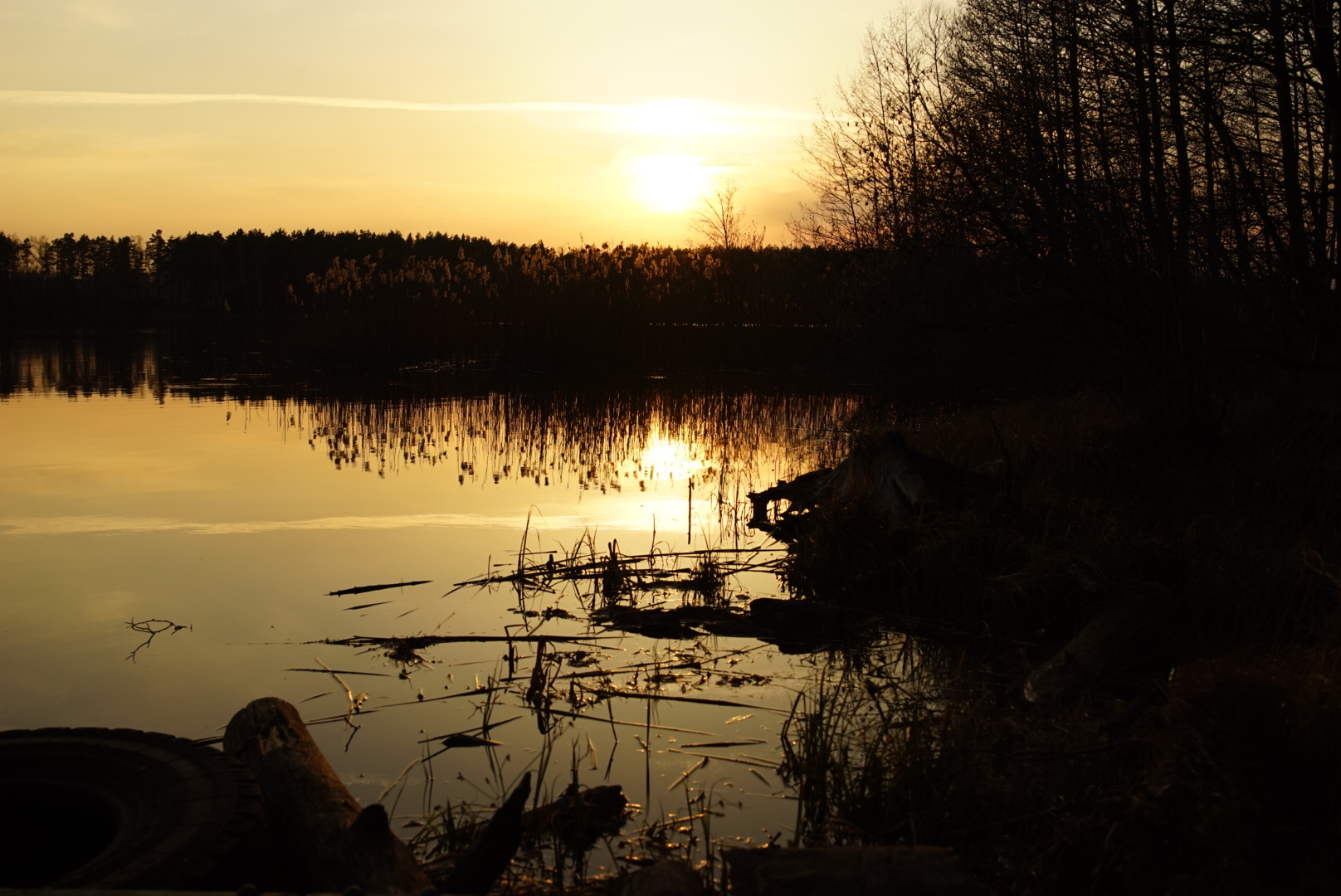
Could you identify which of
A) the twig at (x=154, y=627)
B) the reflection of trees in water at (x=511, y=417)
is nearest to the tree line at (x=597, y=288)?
the reflection of trees in water at (x=511, y=417)

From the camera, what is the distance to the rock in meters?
2.38

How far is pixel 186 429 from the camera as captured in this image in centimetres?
1257

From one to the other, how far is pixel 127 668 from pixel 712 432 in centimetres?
921

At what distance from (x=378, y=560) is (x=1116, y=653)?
15.0 ft

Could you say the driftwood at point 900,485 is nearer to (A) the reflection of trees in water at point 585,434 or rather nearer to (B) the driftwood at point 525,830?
(A) the reflection of trees in water at point 585,434

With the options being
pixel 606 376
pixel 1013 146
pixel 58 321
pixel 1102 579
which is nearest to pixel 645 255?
pixel 606 376

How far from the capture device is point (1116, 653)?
165 inches

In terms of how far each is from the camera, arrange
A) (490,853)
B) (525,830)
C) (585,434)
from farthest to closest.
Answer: (585,434) < (525,830) < (490,853)

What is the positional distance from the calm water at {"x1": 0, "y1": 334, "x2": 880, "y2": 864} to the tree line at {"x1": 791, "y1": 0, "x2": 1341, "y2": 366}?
3518 millimetres

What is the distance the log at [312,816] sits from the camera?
2533 millimetres

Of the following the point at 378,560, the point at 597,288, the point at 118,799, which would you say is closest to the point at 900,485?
the point at 378,560

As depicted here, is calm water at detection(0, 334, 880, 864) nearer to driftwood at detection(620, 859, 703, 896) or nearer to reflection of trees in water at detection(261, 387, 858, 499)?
reflection of trees in water at detection(261, 387, 858, 499)

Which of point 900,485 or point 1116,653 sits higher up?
point 900,485

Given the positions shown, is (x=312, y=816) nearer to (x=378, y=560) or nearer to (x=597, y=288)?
(x=378, y=560)
